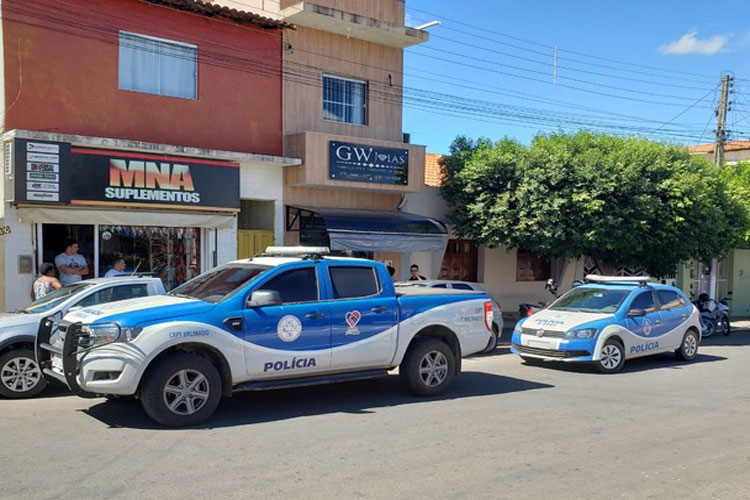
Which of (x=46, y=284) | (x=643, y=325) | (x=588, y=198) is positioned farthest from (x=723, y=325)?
(x=46, y=284)

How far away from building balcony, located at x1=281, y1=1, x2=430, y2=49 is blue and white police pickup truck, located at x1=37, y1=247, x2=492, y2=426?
339 inches

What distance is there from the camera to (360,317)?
28.8 feet

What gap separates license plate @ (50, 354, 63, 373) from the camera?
7.68 m

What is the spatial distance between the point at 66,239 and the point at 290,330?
7377 mm

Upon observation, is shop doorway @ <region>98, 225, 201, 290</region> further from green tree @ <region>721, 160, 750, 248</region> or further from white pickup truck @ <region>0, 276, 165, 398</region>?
green tree @ <region>721, 160, 750, 248</region>

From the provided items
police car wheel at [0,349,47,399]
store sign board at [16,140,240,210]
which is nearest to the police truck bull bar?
police car wheel at [0,349,47,399]

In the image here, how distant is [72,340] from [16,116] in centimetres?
728

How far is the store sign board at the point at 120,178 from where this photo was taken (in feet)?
41.3

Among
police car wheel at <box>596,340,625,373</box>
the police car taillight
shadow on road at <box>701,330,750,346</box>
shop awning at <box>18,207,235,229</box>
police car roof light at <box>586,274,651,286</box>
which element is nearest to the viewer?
the police car taillight

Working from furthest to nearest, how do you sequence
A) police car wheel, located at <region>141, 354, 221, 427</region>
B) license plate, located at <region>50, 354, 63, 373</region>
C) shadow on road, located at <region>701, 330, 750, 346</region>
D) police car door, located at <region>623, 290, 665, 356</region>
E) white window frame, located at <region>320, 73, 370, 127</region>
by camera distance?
shadow on road, located at <region>701, 330, 750, 346</region> < white window frame, located at <region>320, 73, 370, 127</region> < police car door, located at <region>623, 290, 665, 356</region> < license plate, located at <region>50, 354, 63, 373</region> < police car wheel, located at <region>141, 354, 221, 427</region>

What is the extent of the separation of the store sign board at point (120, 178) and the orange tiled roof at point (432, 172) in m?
6.92

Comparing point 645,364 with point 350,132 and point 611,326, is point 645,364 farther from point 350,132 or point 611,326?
point 350,132

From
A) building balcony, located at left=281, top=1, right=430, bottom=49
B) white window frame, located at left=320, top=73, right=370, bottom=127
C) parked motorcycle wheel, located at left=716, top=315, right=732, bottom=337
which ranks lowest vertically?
parked motorcycle wheel, located at left=716, top=315, right=732, bottom=337

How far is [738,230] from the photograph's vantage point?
67.6 feet
